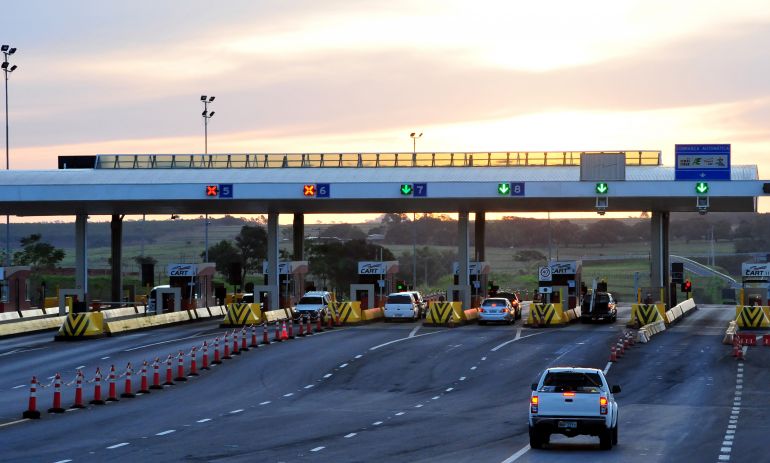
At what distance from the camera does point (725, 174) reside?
60219 millimetres

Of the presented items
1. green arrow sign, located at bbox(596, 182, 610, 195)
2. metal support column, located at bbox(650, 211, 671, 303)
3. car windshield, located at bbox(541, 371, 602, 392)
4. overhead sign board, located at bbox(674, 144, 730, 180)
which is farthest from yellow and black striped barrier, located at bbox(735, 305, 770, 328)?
car windshield, located at bbox(541, 371, 602, 392)

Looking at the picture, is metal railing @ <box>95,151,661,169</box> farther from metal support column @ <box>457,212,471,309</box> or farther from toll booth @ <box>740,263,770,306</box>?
toll booth @ <box>740,263,770,306</box>

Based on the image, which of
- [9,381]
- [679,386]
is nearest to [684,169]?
[679,386]

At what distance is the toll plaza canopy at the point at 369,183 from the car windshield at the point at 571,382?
37.4 meters

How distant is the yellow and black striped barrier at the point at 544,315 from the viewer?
61.1 metres

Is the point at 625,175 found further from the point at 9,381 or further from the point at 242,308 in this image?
the point at 9,381

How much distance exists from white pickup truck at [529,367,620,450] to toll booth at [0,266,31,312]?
50280mm

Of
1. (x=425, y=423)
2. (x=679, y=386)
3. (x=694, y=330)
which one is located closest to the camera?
(x=425, y=423)

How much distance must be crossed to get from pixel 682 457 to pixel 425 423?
7.16 m

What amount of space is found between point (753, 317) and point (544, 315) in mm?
9054

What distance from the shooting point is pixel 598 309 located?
65.9 metres

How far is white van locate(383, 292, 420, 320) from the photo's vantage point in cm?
6506

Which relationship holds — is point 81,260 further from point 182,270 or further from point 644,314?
point 644,314

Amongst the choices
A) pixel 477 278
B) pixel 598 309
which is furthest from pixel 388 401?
pixel 477 278
